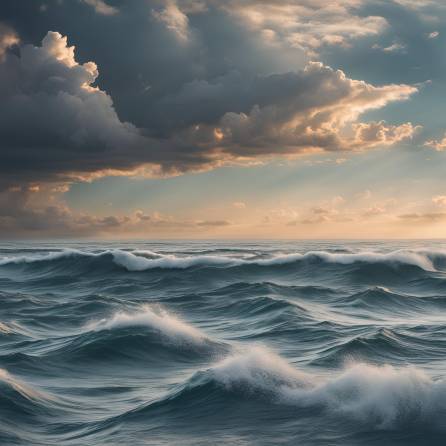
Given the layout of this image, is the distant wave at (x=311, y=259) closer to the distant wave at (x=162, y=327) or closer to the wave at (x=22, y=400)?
the distant wave at (x=162, y=327)

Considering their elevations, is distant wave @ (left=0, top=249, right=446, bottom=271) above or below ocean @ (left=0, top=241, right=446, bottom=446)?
above

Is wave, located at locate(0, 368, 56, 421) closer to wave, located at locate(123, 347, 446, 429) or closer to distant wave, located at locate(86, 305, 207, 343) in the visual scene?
wave, located at locate(123, 347, 446, 429)

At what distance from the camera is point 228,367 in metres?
12.6

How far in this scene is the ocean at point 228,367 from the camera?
9586 millimetres

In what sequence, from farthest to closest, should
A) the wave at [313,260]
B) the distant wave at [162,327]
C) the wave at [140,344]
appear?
the wave at [313,260], the distant wave at [162,327], the wave at [140,344]

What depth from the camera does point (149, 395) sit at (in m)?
12.3

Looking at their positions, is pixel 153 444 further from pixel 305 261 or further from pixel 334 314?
pixel 305 261

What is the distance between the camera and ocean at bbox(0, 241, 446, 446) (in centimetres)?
959

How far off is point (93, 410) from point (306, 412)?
384cm

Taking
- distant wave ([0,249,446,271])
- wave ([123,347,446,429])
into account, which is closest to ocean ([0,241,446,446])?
wave ([123,347,446,429])

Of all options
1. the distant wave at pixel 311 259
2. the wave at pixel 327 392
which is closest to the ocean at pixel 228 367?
the wave at pixel 327 392

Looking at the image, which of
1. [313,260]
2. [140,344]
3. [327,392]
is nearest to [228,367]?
[327,392]

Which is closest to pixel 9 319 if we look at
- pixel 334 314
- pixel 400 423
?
pixel 334 314

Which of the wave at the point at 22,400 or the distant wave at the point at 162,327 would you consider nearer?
the wave at the point at 22,400
